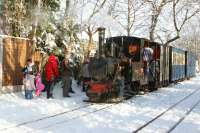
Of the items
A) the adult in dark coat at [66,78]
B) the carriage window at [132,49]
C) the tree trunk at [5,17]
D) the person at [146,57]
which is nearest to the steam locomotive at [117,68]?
the carriage window at [132,49]

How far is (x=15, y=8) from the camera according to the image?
24.2 m

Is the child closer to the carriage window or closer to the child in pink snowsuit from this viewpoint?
the child in pink snowsuit

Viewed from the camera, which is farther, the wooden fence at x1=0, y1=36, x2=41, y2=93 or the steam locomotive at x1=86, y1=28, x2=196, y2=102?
the wooden fence at x1=0, y1=36, x2=41, y2=93

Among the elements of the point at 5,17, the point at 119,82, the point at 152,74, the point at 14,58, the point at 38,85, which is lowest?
the point at 38,85

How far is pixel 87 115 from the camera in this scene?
15047mm

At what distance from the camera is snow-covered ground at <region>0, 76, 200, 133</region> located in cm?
1236

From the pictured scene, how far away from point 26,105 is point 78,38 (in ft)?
53.5

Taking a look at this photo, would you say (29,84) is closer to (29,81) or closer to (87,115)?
(29,81)

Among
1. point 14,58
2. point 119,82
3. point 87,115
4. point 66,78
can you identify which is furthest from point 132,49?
point 87,115

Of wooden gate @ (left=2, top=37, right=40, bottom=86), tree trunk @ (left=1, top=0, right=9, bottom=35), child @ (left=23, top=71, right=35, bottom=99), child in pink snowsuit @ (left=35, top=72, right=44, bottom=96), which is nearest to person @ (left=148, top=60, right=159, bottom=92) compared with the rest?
wooden gate @ (left=2, top=37, right=40, bottom=86)

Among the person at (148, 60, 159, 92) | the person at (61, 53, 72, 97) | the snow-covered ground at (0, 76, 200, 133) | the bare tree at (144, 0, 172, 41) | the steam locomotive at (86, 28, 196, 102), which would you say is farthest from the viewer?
the bare tree at (144, 0, 172, 41)

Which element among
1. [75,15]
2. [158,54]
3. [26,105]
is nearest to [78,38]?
[75,15]

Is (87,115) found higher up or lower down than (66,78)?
lower down

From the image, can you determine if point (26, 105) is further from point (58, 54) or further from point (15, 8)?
point (58, 54)
